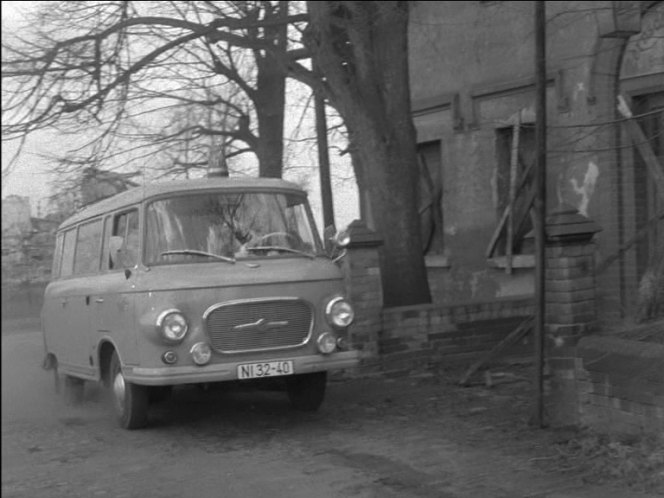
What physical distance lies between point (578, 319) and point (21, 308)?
15.9 feet

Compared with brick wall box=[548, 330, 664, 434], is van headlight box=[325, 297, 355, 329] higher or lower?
higher

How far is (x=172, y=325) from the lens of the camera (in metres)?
7.78

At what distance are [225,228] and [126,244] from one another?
3.03 ft

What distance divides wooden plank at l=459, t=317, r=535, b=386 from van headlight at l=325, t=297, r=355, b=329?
1.84m

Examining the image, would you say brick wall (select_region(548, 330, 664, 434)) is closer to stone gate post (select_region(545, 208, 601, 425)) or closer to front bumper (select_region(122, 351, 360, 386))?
stone gate post (select_region(545, 208, 601, 425))

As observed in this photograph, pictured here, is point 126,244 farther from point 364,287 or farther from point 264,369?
point 364,287

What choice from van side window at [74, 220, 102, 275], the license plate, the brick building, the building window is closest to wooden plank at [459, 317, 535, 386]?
the brick building

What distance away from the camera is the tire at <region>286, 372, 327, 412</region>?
887 centimetres

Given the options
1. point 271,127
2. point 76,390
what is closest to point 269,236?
point 76,390

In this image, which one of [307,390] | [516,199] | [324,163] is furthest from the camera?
[324,163]

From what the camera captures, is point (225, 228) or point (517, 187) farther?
point (517, 187)

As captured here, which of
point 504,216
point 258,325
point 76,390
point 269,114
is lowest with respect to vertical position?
point 76,390

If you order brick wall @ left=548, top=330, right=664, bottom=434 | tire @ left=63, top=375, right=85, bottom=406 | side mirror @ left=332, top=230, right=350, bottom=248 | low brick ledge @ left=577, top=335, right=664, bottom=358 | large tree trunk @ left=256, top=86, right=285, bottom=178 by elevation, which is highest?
large tree trunk @ left=256, top=86, right=285, bottom=178

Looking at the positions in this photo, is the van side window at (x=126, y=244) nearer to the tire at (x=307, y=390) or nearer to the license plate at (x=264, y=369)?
the license plate at (x=264, y=369)
